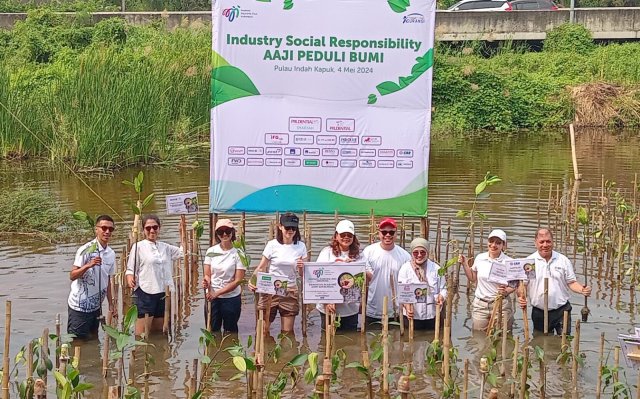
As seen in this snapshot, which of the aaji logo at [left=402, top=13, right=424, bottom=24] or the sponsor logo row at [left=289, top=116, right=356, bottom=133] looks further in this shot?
the sponsor logo row at [left=289, top=116, right=356, bottom=133]

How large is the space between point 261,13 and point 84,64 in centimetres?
1115

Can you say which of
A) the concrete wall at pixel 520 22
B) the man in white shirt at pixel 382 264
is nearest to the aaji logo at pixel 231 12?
the man in white shirt at pixel 382 264

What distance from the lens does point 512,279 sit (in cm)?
997

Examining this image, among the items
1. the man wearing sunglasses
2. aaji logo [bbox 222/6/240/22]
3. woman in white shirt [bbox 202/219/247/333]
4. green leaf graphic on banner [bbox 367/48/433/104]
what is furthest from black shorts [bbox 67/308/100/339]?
green leaf graphic on banner [bbox 367/48/433/104]

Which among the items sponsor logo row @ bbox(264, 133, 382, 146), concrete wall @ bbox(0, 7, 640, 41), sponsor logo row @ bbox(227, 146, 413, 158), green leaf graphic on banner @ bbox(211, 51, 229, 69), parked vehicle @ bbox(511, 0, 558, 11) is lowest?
sponsor logo row @ bbox(227, 146, 413, 158)

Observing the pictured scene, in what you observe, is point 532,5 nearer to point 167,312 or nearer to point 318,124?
point 318,124

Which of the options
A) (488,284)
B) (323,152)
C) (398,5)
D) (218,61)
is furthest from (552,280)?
(218,61)

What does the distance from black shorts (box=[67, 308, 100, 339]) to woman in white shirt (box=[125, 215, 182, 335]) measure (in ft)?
1.58

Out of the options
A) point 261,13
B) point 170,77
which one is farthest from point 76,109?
point 261,13

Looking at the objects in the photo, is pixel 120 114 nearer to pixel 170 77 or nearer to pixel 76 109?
pixel 76 109

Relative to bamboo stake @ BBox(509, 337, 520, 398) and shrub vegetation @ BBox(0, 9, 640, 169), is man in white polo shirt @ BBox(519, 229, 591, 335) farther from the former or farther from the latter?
shrub vegetation @ BBox(0, 9, 640, 169)

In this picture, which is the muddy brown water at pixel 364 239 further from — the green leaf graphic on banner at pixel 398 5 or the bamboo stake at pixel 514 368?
the green leaf graphic on banner at pixel 398 5

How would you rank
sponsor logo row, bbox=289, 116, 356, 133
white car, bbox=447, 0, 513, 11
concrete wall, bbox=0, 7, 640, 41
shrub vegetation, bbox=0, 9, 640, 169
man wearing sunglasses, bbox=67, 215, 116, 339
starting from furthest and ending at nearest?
white car, bbox=447, 0, 513, 11
concrete wall, bbox=0, 7, 640, 41
shrub vegetation, bbox=0, 9, 640, 169
sponsor logo row, bbox=289, 116, 356, 133
man wearing sunglasses, bbox=67, 215, 116, 339

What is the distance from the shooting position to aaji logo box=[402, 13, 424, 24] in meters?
11.3
